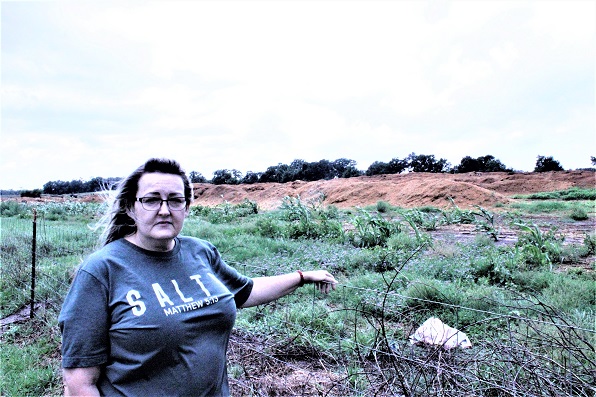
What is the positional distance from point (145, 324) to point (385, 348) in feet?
6.87

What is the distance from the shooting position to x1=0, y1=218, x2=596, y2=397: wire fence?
1932 mm

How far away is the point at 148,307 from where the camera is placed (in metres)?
1.37

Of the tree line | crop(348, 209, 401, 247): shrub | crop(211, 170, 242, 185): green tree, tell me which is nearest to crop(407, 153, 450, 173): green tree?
the tree line

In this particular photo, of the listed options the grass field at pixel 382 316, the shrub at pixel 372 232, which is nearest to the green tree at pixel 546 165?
the grass field at pixel 382 316

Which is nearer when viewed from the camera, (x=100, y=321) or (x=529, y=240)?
(x=100, y=321)

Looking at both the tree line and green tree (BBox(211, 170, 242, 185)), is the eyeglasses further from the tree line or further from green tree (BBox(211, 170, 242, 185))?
green tree (BBox(211, 170, 242, 185))

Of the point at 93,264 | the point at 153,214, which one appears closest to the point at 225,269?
the point at 153,214

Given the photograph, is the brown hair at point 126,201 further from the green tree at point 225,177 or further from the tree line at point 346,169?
the green tree at point 225,177

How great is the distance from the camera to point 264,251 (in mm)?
6898

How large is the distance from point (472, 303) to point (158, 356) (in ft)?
12.2

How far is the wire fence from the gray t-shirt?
2.30ft

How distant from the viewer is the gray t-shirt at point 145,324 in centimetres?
128

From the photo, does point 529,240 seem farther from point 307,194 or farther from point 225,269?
point 307,194

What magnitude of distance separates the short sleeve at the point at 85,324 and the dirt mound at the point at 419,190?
19.7 m
